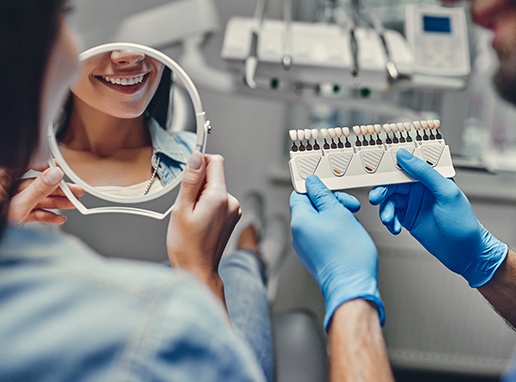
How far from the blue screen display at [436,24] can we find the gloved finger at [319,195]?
2.37 feet

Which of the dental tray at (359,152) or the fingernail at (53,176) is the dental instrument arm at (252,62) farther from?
the fingernail at (53,176)

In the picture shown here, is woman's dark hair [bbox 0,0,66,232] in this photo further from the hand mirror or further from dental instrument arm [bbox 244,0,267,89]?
dental instrument arm [bbox 244,0,267,89]

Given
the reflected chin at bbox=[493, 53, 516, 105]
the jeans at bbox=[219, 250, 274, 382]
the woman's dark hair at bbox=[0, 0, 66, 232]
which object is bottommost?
the jeans at bbox=[219, 250, 274, 382]

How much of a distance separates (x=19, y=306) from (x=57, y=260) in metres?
0.05

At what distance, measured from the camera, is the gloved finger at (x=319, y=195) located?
2.28 feet

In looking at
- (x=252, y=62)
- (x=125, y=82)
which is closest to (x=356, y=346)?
(x=125, y=82)

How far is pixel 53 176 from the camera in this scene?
68cm

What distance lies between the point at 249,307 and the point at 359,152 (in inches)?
20.4

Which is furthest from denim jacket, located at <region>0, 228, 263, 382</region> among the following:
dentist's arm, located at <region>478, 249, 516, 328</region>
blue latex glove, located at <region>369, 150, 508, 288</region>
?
dentist's arm, located at <region>478, 249, 516, 328</region>

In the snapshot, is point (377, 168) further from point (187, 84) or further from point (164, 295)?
point (164, 295)

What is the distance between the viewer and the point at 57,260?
441mm

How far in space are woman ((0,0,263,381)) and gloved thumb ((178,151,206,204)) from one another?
8.2 inches

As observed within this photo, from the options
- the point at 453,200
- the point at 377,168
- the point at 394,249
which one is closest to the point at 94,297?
the point at 377,168

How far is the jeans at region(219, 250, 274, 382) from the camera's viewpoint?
998 millimetres
